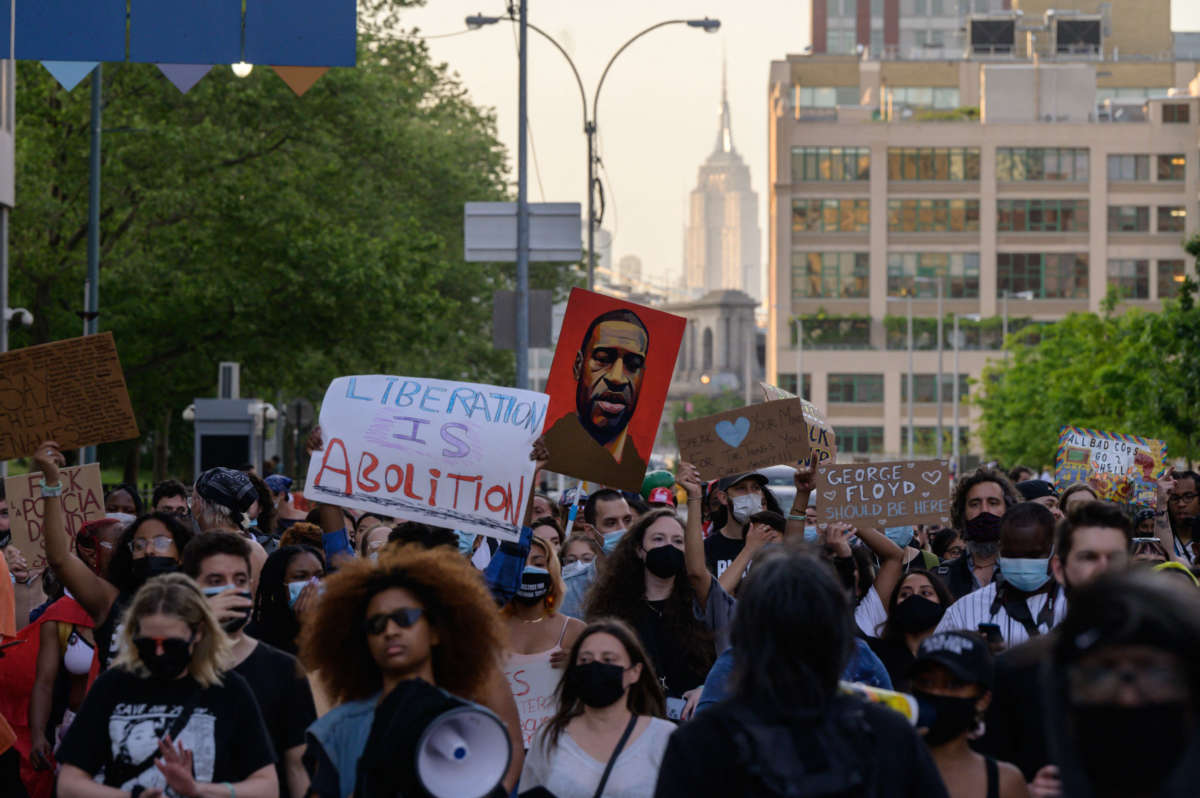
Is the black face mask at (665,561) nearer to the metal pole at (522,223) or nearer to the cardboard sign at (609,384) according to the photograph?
the cardboard sign at (609,384)

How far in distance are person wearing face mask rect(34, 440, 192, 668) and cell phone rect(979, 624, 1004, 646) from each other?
294 cm

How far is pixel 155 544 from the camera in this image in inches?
254

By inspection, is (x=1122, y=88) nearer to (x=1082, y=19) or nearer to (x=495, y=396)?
(x=1082, y=19)

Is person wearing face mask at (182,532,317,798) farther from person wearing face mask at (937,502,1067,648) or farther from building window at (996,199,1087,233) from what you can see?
building window at (996,199,1087,233)

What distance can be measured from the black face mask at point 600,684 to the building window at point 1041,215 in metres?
95.8

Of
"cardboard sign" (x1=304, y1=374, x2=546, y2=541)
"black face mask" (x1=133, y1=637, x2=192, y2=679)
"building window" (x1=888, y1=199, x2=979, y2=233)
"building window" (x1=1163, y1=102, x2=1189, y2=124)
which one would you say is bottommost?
"black face mask" (x1=133, y1=637, x2=192, y2=679)

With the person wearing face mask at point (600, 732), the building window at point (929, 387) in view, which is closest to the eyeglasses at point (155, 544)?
the person wearing face mask at point (600, 732)

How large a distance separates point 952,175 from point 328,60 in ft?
295

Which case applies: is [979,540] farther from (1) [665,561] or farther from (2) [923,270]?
(2) [923,270]

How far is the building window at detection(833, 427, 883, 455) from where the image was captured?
318ft

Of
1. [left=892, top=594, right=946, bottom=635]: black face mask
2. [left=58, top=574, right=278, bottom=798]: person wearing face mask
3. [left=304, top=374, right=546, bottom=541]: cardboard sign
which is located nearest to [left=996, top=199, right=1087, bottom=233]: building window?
[left=304, top=374, right=546, bottom=541]: cardboard sign

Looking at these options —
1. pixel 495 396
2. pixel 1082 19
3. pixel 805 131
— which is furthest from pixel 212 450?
pixel 1082 19

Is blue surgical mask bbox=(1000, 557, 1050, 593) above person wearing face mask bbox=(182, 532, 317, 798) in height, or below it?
above

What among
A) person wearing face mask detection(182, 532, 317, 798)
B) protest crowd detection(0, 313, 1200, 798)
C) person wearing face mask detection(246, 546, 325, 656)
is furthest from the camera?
person wearing face mask detection(246, 546, 325, 656)
